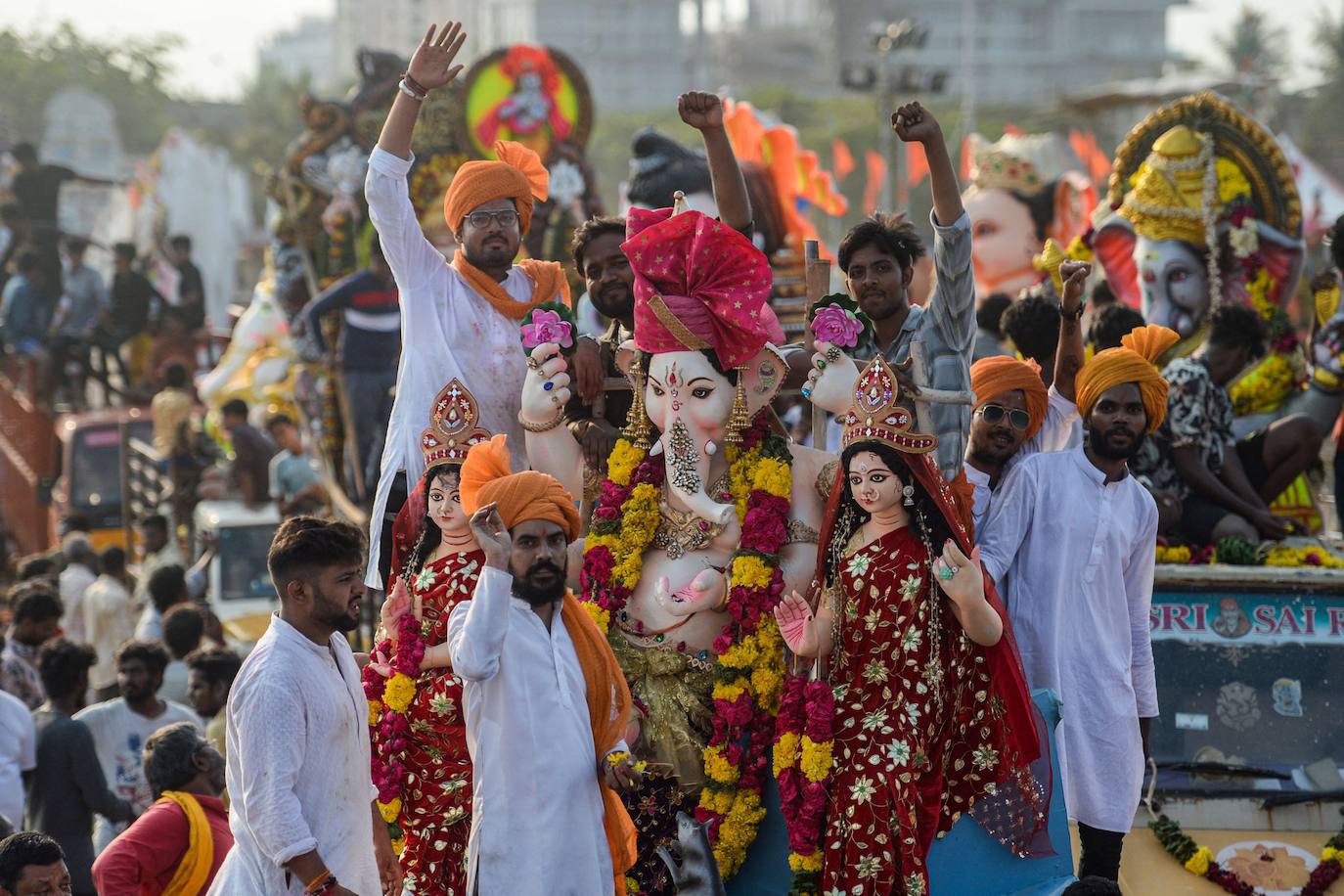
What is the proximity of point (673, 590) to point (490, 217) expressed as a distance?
1417 mm

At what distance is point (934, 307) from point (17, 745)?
3.84 meters

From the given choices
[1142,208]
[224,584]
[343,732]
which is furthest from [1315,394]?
[224,584]

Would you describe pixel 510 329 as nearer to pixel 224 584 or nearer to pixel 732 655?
pixel 732 655

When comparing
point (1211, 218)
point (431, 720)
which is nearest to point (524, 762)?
point (431, 720)

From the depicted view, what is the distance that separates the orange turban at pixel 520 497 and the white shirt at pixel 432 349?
96cm

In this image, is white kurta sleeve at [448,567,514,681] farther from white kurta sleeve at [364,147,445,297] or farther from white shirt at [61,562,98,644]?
white shirt at [61,562,98,644]

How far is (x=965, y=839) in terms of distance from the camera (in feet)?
16.5

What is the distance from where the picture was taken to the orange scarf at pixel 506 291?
579 cm

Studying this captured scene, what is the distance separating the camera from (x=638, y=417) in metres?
5.43

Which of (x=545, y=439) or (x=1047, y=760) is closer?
(x=1047, y=760)

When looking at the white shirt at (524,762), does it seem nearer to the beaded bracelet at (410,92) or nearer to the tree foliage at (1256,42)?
the beaded bracelet at (410,92)

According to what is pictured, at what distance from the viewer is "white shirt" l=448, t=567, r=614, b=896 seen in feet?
14.1

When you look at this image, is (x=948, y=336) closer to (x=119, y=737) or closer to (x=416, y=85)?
(x=416, y=85)

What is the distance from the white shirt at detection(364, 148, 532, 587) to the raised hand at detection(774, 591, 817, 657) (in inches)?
45.6
